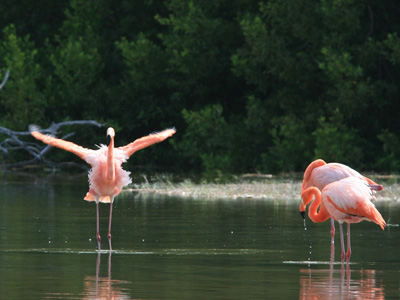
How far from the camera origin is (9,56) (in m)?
34.6

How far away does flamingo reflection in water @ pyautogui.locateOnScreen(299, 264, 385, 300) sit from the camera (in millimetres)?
7871

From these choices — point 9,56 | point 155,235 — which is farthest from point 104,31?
point 155,235

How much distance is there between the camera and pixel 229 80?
105 feet

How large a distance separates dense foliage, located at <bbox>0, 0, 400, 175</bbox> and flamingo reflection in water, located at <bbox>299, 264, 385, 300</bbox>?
1737 centimetres

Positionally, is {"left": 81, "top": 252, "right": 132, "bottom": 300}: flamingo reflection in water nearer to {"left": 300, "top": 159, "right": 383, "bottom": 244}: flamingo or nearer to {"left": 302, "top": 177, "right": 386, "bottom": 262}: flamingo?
{"left": 302, "top": 177, "right": 386, "bottom": 262}: flamingo

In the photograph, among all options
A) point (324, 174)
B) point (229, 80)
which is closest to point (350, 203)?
point (324, 174)

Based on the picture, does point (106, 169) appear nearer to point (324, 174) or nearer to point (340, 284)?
point (324, 174)

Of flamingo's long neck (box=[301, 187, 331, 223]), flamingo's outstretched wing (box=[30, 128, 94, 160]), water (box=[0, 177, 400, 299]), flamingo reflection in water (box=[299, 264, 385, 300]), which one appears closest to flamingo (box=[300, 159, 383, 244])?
water (box=[0, 177, 400, 299])

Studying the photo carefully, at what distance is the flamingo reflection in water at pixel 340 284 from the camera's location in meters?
7.87

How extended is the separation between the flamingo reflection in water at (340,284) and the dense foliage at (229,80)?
17.4 m

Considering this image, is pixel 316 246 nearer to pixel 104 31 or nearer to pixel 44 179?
pixel 44 179

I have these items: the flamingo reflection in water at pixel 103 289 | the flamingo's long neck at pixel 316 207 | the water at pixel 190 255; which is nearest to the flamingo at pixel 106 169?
the water at pixel 190 255

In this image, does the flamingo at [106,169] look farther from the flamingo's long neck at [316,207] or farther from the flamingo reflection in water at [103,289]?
the flamingo reflection in water at [103,289]

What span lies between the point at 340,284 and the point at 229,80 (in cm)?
2372
